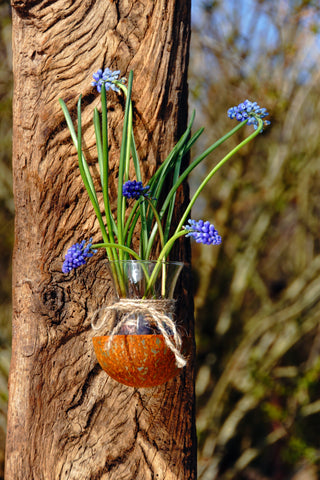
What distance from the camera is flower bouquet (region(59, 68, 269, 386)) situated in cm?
106

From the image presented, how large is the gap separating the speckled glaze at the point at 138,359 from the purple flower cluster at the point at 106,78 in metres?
0.55

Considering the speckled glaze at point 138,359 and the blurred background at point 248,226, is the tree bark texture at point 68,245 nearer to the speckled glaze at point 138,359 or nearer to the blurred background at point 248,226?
the speckled glaze at point 138,359

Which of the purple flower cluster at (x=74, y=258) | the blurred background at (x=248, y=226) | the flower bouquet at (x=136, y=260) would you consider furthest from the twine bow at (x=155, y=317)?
the blurred background at (x=248, y=226)

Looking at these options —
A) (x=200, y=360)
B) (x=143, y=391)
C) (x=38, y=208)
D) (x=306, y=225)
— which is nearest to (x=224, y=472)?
(x=200, y=360)

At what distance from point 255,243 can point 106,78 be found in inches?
94.1

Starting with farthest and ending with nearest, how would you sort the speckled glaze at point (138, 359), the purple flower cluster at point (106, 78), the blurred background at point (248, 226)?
the blurred background at point (248, 226) → the purple flower cluster at point (106, 78) → the speckled glaze at point (138, 359)

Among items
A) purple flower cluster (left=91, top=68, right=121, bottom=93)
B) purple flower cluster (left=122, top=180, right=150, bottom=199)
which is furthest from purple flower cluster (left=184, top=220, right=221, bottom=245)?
purple flower cluster (left=91, top=68, right=121, bottom=93)

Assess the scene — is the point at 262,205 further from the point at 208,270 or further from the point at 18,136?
the point at 18,136

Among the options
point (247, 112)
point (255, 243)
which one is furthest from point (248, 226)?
point (247, 112)

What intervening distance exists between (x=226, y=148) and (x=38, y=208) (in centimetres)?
230

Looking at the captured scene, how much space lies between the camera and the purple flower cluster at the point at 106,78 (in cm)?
120

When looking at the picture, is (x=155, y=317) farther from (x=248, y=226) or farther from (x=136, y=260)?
(x=248, y=226)

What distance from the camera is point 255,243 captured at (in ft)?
11.3

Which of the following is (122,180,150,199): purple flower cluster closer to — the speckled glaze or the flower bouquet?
the flower bouquet
